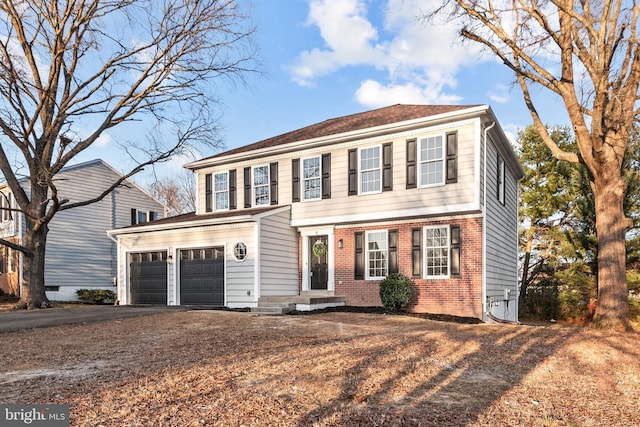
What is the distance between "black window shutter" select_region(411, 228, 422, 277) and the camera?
14.3 m

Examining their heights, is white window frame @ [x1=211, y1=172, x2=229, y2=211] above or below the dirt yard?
above

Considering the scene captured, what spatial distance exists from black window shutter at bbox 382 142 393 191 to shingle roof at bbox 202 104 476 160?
29.3 inches

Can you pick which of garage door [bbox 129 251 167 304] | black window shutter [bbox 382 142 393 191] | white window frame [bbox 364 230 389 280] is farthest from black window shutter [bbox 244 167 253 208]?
black window shutter [bbox 382 142 393 191]

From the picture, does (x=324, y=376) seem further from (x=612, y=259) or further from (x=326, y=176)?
(x=326, y=176)

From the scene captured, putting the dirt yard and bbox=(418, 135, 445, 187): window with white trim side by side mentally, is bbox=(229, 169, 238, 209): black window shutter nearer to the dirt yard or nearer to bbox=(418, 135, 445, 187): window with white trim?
bbox=(418, 135, 445, 187): window with white trim

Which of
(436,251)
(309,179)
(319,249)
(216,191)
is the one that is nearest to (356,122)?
(309,179)

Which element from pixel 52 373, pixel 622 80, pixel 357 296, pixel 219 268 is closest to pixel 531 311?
pixel 357 296

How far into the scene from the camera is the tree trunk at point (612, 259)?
450 inches

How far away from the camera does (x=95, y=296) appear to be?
76.5 ft

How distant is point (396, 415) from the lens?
179 inches

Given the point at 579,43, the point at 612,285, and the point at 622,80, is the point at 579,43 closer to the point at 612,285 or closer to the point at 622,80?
the point at 622,80

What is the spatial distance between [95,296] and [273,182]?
12.0m

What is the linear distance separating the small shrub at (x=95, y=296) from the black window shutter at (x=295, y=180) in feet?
40.9

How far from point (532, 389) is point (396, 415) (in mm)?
2137
